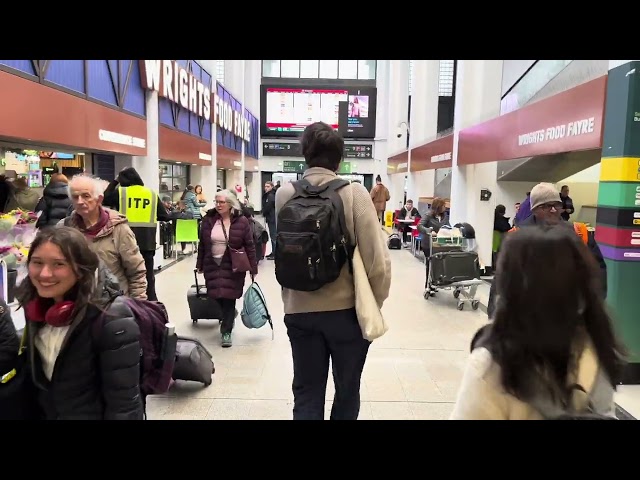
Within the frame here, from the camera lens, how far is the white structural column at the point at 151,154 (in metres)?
10.1

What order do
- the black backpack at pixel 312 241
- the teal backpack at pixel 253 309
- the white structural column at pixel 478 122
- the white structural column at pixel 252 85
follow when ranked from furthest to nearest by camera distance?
1. the white structural column at pixel 252 85
2. the white structural column at pixel 478 122
3. the teal backpack at pixel 253 309
4. the black backpack at pixel 312 241

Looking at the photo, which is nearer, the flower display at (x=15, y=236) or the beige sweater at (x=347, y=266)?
the beige sweater at (x=347, y=266)

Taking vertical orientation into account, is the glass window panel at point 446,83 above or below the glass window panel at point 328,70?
below

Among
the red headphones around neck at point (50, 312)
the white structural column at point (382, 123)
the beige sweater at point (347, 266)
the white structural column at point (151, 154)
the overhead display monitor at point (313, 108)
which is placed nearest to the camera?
the red headphones around neck at point (50, 312)

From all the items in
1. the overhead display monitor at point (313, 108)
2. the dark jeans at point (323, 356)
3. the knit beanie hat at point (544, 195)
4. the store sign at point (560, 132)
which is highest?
the overhead display monitor at point (313, 108)

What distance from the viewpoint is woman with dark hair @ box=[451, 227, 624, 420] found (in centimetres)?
115

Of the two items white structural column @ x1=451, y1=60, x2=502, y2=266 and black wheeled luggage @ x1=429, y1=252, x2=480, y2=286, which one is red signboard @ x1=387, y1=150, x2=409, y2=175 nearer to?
white structural column @ x1=451, y1=60, x2=502, y2=266

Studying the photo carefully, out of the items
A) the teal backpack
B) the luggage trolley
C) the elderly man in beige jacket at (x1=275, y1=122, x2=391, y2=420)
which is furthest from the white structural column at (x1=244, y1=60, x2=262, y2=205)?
the elderly man in beige jacket at (x1=275, y1=122, x2=391, y2=420)

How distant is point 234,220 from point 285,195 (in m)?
2.69

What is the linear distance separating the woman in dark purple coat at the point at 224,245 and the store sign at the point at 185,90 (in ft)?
18.4

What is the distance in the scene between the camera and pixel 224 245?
201 inches

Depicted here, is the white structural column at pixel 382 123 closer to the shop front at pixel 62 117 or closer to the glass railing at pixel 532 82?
the glass railing at pixel 532 82

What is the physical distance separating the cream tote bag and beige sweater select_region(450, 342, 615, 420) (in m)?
1.12

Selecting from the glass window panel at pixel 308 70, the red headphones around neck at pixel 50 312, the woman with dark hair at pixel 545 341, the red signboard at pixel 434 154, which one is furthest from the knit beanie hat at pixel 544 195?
the glass window panel at pixel 308 70
